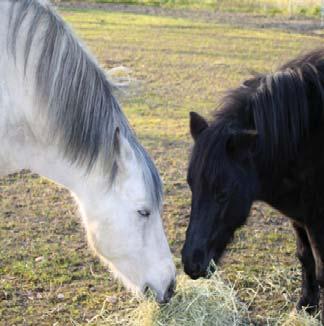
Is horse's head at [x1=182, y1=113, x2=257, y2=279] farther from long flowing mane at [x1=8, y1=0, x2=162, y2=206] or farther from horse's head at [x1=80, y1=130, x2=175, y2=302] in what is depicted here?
long flowing mane at [x1=8, y1=0, x2=162, y2=206]

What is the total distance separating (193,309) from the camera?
12.7ft

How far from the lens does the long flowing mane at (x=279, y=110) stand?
3.23 m

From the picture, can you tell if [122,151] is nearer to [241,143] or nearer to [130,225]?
[130,225]

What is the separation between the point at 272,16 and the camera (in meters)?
21.2

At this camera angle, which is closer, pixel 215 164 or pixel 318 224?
pixel 215 164

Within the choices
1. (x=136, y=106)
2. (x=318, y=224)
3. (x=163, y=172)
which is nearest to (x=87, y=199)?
(x=318, y=224)

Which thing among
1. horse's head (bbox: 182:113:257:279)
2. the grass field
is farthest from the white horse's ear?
the grass field

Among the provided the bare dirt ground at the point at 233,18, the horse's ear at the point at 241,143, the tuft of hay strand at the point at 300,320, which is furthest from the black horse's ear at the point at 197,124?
the bare dirt ground at the point at 233,18

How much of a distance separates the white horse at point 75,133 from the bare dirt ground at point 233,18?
1477 cm

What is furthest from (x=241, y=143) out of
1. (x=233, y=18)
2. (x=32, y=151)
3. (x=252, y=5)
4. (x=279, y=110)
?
(x=252, y=5)

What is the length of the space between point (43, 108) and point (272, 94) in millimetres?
1270

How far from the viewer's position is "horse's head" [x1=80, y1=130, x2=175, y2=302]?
10.0 feet

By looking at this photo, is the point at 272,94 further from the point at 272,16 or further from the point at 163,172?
the point at 272,16

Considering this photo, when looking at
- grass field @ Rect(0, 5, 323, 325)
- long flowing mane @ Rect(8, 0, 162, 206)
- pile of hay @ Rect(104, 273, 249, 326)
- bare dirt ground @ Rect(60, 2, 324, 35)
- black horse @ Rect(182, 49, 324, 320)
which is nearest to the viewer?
long flowing mane @ Rect(8, 0, 162, 206)
